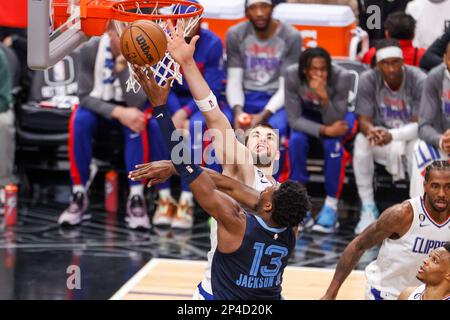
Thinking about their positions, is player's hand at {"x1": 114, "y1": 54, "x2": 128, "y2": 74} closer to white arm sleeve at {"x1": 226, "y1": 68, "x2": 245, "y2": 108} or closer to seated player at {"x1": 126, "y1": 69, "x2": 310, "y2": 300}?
white arm sleeve at {"x1": 226, "y1": 68, "x2": 245, "y2": 108}

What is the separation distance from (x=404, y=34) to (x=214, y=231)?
3575 millimetres

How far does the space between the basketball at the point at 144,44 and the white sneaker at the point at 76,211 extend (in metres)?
3.47

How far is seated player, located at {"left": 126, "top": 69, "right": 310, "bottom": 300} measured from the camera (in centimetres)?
422

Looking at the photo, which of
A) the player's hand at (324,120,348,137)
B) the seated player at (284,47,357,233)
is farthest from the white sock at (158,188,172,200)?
the player's hand at (324,120,348,137)

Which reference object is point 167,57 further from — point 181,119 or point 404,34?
point 404,34

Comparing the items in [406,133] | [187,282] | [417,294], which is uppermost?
[406,133]

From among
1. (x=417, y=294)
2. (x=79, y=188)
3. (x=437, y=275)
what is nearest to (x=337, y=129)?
(x=79, y=188)

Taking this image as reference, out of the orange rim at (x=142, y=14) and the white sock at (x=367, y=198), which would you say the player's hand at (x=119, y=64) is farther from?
the orange rim at (x=142, y=14)

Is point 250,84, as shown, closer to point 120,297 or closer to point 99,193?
point 99,193

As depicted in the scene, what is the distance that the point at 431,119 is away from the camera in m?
7.17

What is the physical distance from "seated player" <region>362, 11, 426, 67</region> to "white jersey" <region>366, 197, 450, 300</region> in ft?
8.92

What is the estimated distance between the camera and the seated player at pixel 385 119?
24.6 ft

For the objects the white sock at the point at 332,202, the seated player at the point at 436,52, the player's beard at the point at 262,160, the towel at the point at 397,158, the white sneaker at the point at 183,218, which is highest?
the seated player at the point at 436,52

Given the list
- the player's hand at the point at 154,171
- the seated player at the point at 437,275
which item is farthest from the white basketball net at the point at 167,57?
the seated player at the point at 437,275
